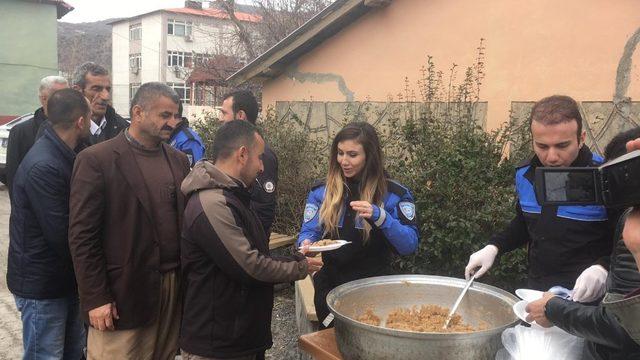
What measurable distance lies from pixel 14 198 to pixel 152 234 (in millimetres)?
962

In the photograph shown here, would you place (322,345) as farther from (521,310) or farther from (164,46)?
(164,46)

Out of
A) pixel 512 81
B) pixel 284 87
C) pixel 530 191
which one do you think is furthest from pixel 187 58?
pixel 530 191

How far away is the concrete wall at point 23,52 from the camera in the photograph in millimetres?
24516

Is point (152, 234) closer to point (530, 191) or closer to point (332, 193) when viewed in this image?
point (332, 193)

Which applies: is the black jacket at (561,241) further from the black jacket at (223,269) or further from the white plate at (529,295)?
the black jacket at (223,269)

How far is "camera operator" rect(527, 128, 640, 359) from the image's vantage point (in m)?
1.48

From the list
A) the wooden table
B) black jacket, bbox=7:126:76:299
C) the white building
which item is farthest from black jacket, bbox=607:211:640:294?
the white building

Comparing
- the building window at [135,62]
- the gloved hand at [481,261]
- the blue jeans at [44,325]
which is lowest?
the blue jeans at [44,325]

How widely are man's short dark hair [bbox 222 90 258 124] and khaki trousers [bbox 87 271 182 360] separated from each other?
189 cm

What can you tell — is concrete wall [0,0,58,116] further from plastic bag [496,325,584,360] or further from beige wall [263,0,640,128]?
plastic bag [496,325,584,360]

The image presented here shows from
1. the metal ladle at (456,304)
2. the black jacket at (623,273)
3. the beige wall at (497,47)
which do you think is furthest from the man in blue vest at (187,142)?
the beige wall at (497,47)

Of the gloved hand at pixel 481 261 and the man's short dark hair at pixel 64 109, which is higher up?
the man's short dark hair at pixel 64 109

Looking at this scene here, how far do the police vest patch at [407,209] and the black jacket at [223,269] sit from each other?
2.46 ft

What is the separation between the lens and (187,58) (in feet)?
186
